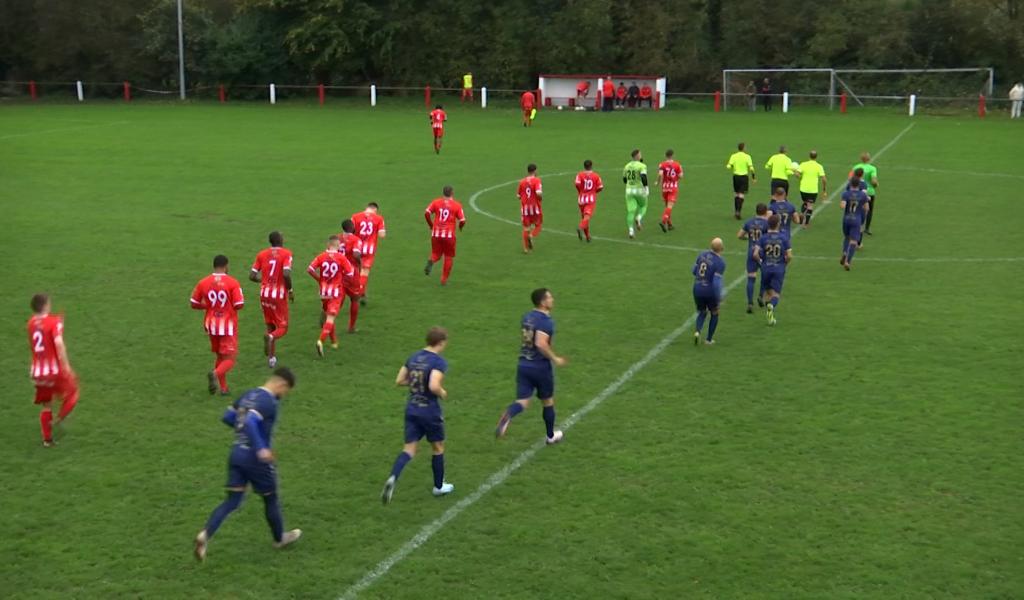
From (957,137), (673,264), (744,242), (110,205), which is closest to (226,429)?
(673,264)

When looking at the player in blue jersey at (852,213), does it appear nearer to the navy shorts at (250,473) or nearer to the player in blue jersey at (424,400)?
the player in blue jersey at (424,400)

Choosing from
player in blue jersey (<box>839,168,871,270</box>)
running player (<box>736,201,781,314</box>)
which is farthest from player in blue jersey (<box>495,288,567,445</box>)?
player in blue jersey (<box>839,168,871,270</box>)

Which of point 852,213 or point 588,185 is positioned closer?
point 852,213

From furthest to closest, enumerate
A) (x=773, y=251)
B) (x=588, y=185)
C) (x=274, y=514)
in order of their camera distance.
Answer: (x=588, y=185)
(x=773, y=251)
(x=274, y=514)

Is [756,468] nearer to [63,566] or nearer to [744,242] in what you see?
[63,566]

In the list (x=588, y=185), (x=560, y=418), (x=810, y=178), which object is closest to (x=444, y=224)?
(x=588, y=185)

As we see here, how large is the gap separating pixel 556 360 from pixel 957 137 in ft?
137

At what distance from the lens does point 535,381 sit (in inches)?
543

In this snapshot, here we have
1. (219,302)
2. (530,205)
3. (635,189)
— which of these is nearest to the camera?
(219,302)

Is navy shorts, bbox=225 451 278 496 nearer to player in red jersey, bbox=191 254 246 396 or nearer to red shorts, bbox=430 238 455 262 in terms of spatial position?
player in red jersey, bbox=191 254 246 396

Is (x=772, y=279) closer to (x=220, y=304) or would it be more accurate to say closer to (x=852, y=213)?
(x=852, y=213)

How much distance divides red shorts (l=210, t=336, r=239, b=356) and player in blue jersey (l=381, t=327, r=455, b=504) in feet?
14.3

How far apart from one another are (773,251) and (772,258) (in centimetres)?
12

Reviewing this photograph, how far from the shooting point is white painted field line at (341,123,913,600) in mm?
10836
